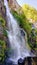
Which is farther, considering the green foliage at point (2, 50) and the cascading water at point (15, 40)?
the cascading water at point (15, 40)

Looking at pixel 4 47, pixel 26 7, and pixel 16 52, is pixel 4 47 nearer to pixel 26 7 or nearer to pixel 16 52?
pixel 16 52

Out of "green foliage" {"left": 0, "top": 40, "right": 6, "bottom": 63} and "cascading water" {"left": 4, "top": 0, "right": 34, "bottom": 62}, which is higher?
"green foliage" {"left": 0, "top": 40, "right": 6, "bottom": 63}

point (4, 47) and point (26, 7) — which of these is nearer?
point (4, 47)

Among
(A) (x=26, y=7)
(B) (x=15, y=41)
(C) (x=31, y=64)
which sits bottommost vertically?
(A) (x=26, y=7)

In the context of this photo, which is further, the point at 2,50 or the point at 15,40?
the point at 15,40

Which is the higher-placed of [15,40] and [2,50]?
[2,50]

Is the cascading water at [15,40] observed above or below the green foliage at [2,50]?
below

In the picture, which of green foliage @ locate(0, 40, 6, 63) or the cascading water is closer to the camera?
green foliage @ locate(0, 40, 6, 63)

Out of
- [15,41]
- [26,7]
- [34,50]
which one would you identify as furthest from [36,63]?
[26,7]
